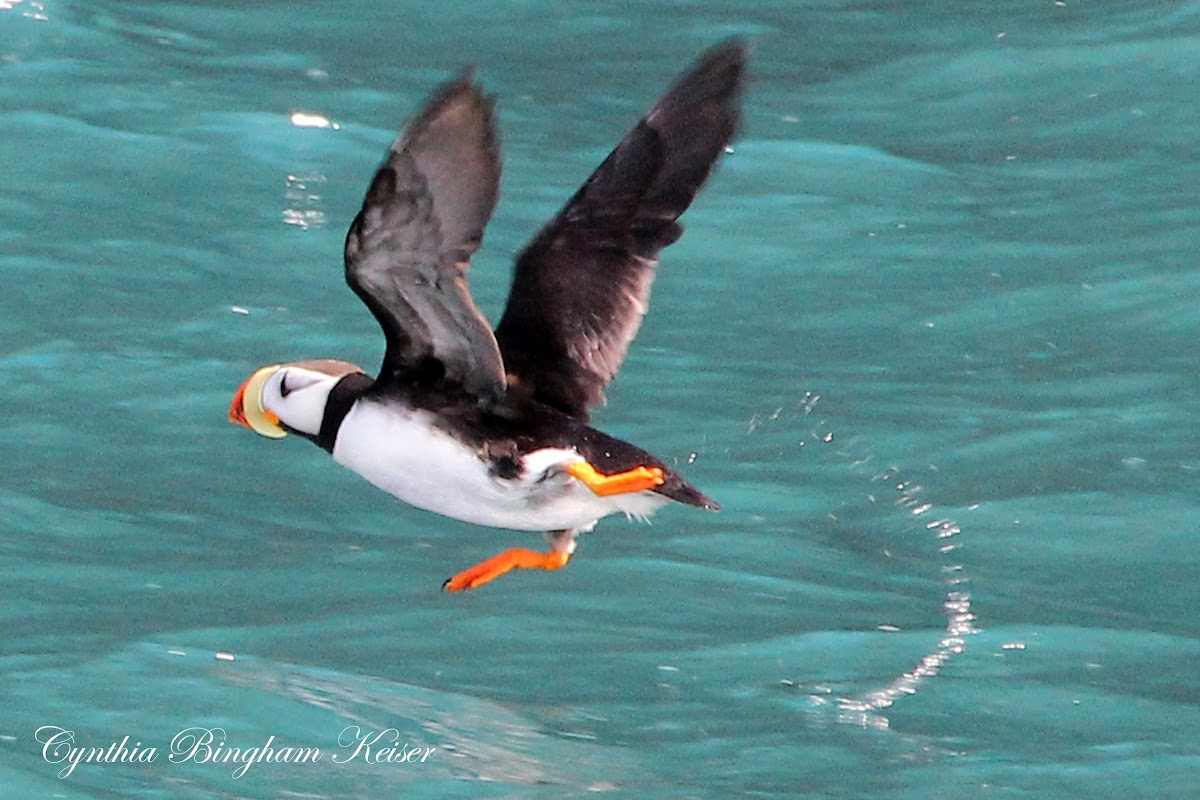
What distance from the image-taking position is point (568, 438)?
704 centimetres

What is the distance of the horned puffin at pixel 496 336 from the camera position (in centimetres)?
614

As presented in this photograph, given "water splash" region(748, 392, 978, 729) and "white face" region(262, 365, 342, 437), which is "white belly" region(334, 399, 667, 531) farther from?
"water splash" region(748, 392, 978, 729)

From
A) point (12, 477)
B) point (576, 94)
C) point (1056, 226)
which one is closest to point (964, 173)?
point (1056, 226)

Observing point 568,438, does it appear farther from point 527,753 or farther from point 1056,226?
point 1056,226

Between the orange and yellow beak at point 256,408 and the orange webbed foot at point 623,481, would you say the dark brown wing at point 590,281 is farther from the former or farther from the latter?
the orange and yellow beak at point 256,408

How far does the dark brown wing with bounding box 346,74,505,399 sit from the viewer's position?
19.4 feet

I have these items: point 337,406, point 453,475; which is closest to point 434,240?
point 453,475

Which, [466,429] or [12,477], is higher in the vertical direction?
[466,429]

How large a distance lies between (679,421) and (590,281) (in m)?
1.74

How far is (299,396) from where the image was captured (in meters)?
7.34

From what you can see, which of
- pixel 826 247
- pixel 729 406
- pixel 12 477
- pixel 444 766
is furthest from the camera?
pixel 826 247

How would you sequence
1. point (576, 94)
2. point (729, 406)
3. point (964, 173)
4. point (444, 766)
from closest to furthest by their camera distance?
point (444, 766) → point (729, 406) → point (964, 173) → point (576, 94)

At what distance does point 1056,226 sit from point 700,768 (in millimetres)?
4574
